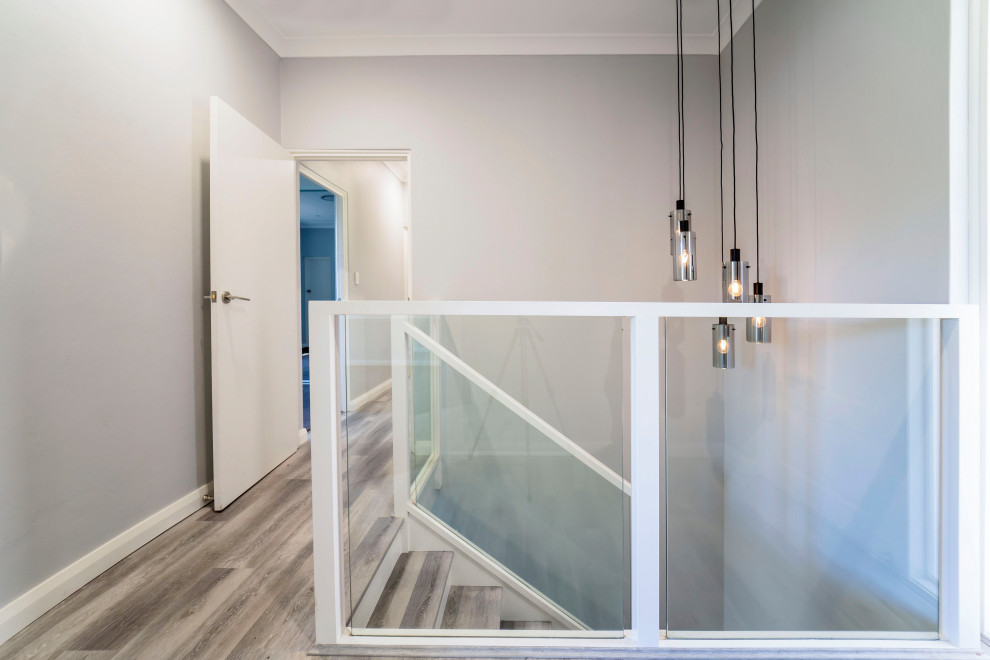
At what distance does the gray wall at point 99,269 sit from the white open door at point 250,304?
13 cm

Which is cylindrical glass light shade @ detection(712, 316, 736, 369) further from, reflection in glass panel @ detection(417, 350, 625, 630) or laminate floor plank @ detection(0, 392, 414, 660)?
laminate floor plank @ detection(0, 392, 414, 660)

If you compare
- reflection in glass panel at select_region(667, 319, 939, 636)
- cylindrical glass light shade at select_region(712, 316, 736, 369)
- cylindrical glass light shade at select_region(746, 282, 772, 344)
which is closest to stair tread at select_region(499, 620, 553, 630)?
reflection in glass panel at select_region(667, 319, 939, 636)

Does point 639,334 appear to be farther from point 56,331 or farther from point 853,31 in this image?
point 56,331

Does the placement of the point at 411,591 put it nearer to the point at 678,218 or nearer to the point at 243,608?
the point at 243,608

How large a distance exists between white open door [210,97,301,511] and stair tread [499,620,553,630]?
1471 millimetres

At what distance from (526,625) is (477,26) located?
2.92 metres

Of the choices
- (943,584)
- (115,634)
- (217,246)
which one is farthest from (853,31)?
(115,634)

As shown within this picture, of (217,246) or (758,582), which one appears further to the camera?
(217,246)

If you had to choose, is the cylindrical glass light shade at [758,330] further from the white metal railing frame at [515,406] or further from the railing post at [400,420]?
the railing post at [400,420]

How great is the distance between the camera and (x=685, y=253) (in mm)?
2109

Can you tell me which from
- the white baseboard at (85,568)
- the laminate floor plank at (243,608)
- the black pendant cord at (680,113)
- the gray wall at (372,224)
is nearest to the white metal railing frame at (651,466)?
the laminate floor plank at (243,608)

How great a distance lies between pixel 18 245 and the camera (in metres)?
1.40

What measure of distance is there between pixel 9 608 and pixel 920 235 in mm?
2785

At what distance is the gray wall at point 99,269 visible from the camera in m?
1.40
